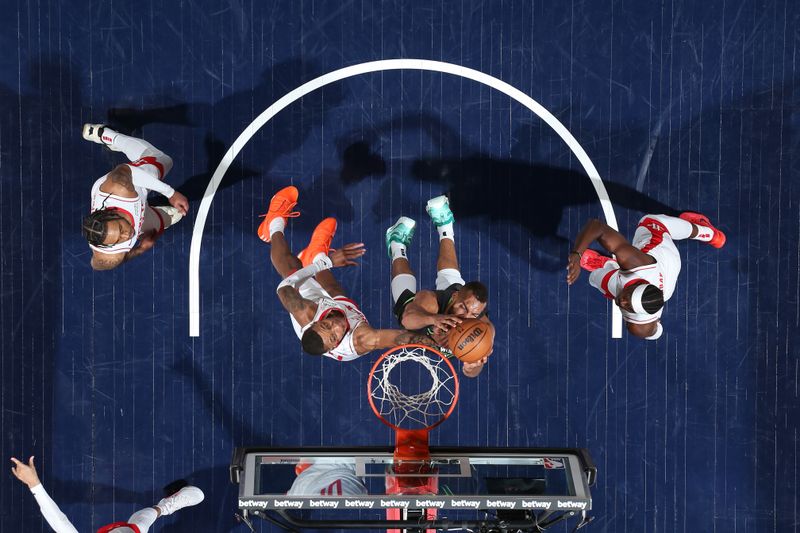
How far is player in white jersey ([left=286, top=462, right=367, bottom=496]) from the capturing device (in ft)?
22.2

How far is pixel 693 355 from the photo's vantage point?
29.4 feet

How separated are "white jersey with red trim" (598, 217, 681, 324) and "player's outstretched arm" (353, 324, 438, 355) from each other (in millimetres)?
2110

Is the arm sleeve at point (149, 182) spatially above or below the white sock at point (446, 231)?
above

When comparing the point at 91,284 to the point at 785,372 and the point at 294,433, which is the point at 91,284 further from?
the point at 785,372

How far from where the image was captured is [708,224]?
866 centimetres

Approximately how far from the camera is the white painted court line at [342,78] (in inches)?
349

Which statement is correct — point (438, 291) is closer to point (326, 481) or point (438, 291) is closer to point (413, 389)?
point (413, 389)

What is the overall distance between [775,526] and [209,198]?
7.83 metres

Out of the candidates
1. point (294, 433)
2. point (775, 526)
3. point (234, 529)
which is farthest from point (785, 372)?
point (234, 529)

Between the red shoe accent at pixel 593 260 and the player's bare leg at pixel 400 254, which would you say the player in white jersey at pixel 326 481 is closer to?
the player's bare leg at pixel 400 254

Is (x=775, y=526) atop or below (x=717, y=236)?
below

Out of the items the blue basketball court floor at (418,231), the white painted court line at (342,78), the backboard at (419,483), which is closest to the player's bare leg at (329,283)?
the blue basketball court floor at (418,231)

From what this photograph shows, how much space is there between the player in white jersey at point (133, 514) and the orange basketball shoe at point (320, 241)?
3.07 m

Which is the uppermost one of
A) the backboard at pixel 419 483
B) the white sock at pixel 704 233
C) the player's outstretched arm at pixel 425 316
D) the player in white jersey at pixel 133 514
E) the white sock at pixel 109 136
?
the white sock at pixel 109 136
